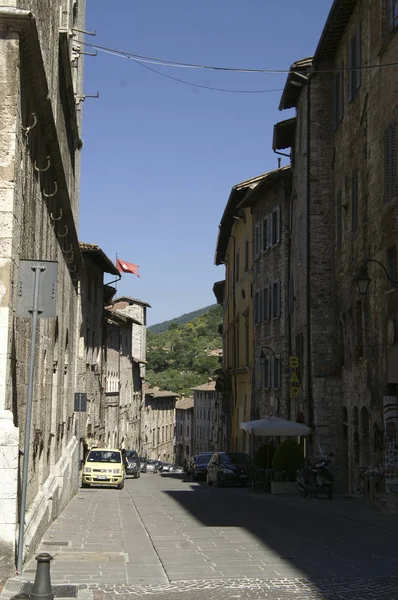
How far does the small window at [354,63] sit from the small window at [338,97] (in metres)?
1.39

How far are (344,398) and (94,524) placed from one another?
38.3ft

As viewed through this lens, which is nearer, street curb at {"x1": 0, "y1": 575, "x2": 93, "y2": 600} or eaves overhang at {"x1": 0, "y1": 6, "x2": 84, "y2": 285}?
street curb at {"x1": 0, "y1": 575, "x2": 93, "y2": 600}

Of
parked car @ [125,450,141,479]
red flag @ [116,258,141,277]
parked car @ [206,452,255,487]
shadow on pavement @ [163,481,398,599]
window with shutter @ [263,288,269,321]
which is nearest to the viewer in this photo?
shadow on pavement @ [163,481,398,599]

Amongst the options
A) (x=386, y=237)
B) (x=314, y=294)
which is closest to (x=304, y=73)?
(x=314, y=294)

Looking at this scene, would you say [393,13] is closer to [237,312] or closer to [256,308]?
[256,308]

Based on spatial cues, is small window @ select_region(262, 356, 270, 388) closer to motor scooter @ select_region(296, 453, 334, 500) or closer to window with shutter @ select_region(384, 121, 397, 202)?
motor scooter @ select_region(296, 453, 334, 500)

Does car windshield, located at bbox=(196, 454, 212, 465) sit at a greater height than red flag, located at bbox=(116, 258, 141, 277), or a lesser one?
lesser

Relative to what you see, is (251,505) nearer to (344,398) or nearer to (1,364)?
(344,398)

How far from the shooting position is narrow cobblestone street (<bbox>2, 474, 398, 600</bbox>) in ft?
30.8

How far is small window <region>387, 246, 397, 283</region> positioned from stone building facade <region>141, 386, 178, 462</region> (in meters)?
65.9

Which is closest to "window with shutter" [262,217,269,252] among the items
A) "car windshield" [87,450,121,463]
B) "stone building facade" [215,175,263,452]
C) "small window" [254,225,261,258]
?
"small window" [254,225,261,258]

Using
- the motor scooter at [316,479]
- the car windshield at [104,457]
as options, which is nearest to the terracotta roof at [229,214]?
the car windshield at [104,457]

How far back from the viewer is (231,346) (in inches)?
2021

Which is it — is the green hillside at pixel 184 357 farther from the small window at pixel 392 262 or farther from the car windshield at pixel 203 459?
the small window at pixel 392 262
